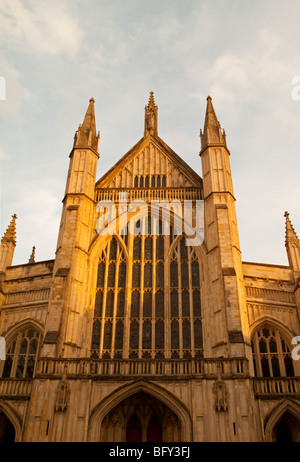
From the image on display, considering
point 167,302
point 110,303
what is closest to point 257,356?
point 167,302

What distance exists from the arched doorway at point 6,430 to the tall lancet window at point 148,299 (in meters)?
4.34

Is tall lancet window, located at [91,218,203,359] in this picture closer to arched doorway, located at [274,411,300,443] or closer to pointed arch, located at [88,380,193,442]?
pointed arch, located at [88,380,193,442]

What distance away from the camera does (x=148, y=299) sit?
18453 mm

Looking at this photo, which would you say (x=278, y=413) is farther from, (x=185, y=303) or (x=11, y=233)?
(x=11, y=233)

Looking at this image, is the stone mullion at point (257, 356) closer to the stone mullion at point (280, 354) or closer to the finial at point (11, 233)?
the stone mullion at point (280, 354)

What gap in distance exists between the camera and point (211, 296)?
17.7 meters

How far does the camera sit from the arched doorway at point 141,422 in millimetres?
15328

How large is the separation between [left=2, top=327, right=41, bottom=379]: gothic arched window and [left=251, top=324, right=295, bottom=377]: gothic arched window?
9.79 meters

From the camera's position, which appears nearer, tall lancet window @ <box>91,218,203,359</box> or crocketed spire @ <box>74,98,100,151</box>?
tall lancet window @ <box>91,218,203,359</box>

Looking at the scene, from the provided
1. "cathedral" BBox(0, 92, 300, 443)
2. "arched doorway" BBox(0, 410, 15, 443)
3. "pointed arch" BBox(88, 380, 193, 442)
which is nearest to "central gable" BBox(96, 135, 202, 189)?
"cathedral" BBox(0, 92, 300, 443)

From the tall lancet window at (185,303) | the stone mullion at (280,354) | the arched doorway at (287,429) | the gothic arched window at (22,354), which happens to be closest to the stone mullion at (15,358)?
the gothic arched window at (22,354)

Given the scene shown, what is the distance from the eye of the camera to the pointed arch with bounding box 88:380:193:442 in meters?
13.9

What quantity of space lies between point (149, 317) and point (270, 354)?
5.57 m

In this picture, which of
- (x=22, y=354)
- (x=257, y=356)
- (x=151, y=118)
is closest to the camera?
(x=257, y=356)
